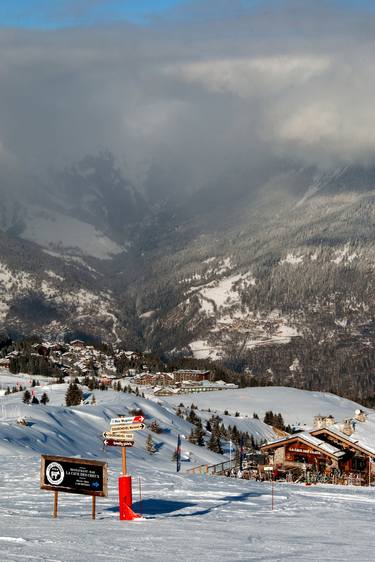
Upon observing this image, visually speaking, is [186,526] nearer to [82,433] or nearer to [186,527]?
[186,527]

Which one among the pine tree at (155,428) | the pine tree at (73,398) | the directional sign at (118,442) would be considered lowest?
the directional sign at (118,442)

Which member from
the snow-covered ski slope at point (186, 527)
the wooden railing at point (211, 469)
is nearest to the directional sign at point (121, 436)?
the snow-covered ski slope at point (186, 527)

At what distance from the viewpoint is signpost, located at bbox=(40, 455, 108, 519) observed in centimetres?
3067

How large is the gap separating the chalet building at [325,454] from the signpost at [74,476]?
52.5 m

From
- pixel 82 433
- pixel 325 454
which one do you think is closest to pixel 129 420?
pixel 325 454

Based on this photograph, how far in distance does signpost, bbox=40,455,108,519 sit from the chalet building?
52.5 m

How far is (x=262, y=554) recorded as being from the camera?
75.9 feet

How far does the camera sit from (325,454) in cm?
8150

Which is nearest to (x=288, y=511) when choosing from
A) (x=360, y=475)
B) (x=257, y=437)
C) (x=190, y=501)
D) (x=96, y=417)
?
(x=190, y=501)

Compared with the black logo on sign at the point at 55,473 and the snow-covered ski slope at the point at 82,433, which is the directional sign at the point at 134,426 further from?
the snow-covered ski slope at the point at 82,433

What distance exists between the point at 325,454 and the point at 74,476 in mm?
54242

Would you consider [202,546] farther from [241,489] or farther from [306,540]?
[241,489]

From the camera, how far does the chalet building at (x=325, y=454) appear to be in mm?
81250

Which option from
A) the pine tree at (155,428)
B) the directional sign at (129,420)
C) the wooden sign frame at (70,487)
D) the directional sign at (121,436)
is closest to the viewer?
the wooden sign frame at (70,487)
